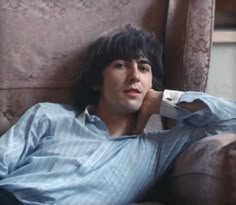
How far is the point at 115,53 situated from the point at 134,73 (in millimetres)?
103

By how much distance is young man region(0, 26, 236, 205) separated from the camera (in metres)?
1.21

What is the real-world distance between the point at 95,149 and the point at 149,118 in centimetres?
20

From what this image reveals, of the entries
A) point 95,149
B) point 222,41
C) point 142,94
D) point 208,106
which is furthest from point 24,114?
point 222,41

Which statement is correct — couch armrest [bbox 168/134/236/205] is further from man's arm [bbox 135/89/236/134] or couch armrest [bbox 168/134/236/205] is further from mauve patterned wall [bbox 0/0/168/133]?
mauve patterned wall [bbox 0/0/168/133]

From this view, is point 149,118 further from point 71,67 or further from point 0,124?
point 0,124

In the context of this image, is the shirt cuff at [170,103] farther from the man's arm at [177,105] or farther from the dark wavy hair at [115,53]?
the dark wavy hair at [115,53]

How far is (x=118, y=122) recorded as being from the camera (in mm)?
1412

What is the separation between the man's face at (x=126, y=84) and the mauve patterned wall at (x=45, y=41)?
127 millimetres

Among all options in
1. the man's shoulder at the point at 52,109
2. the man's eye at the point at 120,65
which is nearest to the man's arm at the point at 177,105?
the man's eye at the point at 120,65

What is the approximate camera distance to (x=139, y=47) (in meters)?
1.40

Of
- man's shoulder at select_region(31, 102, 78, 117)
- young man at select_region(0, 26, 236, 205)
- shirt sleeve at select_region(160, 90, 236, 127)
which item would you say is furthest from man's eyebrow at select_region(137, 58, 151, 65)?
man's shoulder at select_region(31, 102, 78, 117)

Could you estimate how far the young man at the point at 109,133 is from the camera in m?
1.21

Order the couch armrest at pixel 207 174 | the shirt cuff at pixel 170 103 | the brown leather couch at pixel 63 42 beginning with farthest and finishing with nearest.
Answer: the brown leather couch at pixel 63 42, the shirt cuff at pixel 170 103, the couch armrest at pixel 207 174

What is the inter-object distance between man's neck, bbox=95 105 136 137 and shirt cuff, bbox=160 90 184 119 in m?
0.14
